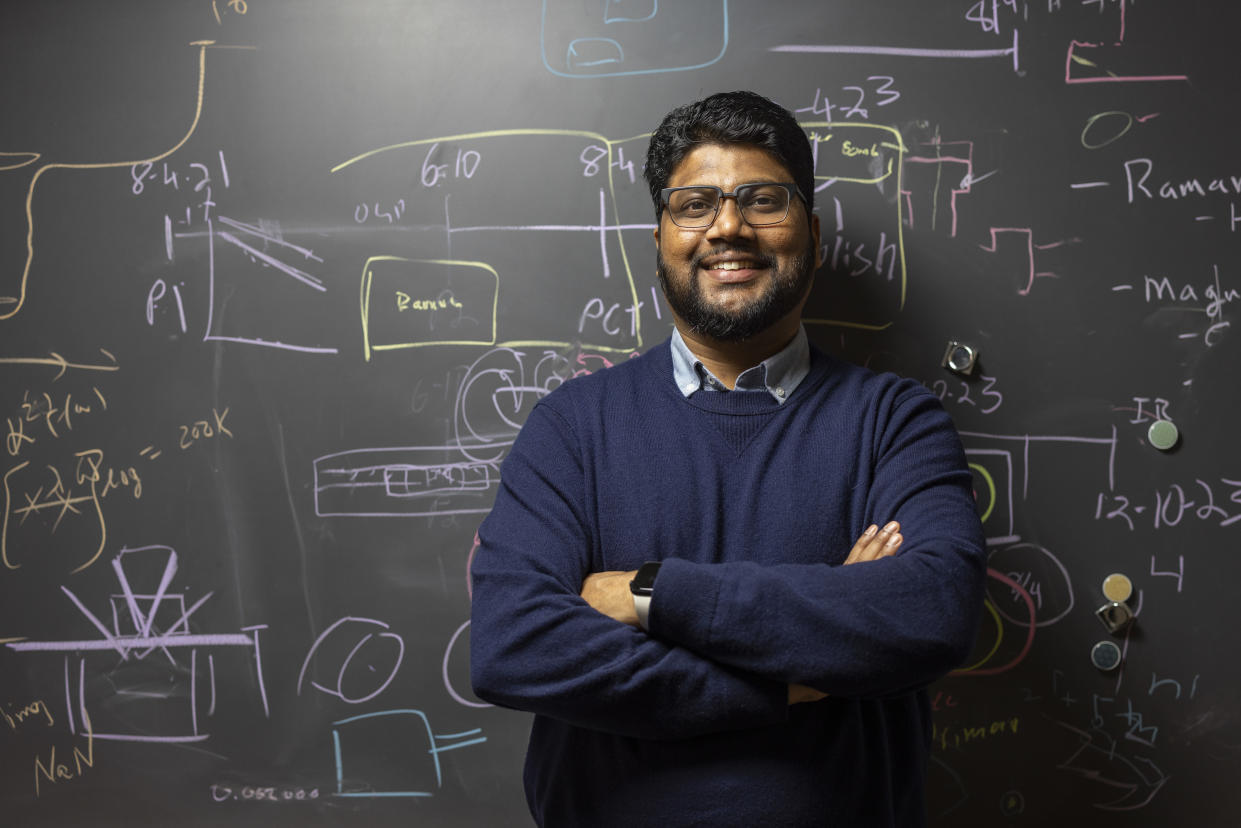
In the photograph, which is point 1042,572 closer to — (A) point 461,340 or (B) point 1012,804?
(B) point 1012,804

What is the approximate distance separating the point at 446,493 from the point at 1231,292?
5.98ft

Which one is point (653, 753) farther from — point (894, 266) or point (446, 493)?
point (894, 266)

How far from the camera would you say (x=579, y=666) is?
1.18 meters

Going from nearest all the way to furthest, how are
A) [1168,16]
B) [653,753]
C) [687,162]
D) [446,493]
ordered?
[653,753]
[687,162]
[1168,16]
[446,493]

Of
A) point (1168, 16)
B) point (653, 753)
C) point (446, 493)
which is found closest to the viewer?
point (653, 753)

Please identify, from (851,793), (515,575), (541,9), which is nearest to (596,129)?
(541,9)

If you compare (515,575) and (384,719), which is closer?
(515,575)

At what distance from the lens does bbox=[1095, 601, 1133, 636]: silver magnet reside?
70.9 inches

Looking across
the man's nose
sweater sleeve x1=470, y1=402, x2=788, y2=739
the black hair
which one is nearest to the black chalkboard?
the black hair

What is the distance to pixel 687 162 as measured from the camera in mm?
1469

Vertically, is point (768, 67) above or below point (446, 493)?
above

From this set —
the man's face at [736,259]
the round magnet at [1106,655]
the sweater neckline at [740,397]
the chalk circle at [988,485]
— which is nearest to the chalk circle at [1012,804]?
the round magnet at [1106,655]

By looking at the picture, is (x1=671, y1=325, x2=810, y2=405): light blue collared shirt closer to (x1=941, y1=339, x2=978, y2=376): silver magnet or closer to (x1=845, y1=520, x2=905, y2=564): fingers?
(x1=845, y1=520, x2=905, y2=564): fingers

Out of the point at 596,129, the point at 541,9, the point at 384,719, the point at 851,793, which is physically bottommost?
the point at 384,719
